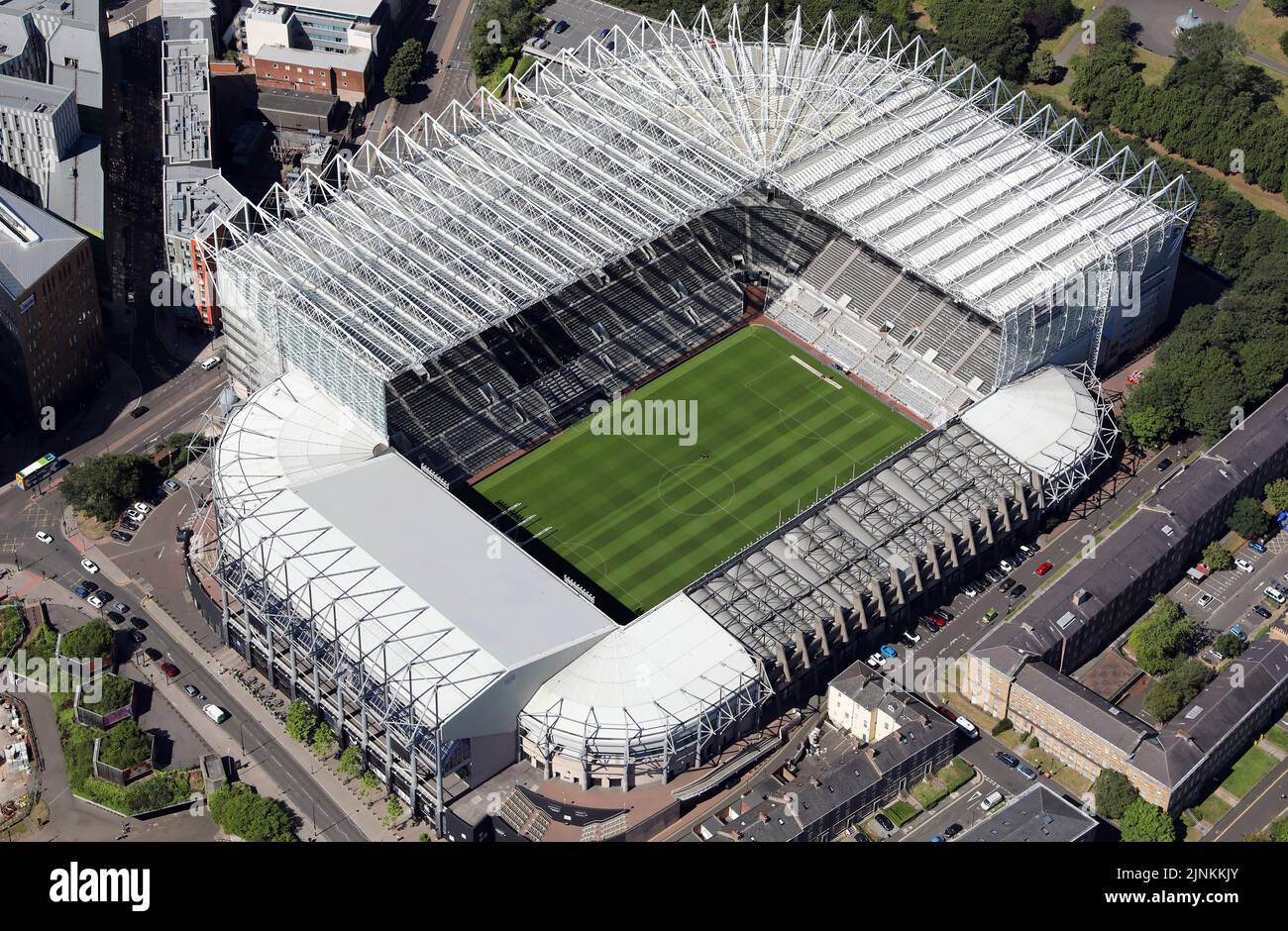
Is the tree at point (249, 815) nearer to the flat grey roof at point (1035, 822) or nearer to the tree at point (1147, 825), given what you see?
the flat grey roof at point (1035, 822)

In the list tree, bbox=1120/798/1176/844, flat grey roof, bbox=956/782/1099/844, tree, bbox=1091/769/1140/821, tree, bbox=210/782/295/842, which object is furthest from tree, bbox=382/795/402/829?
tree, bbox=1120/798/1176/844

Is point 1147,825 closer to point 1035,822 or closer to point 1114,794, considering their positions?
point 1114,794

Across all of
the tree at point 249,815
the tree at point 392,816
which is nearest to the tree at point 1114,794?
the tree at point 392,816

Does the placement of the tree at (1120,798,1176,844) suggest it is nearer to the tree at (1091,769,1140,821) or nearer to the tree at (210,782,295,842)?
the tree at (1091,769,1140,821)

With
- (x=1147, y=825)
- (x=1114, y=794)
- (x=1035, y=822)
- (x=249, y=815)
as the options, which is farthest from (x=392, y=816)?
(x=1147, y=825)

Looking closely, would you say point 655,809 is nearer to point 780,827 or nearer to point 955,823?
point 780,827
